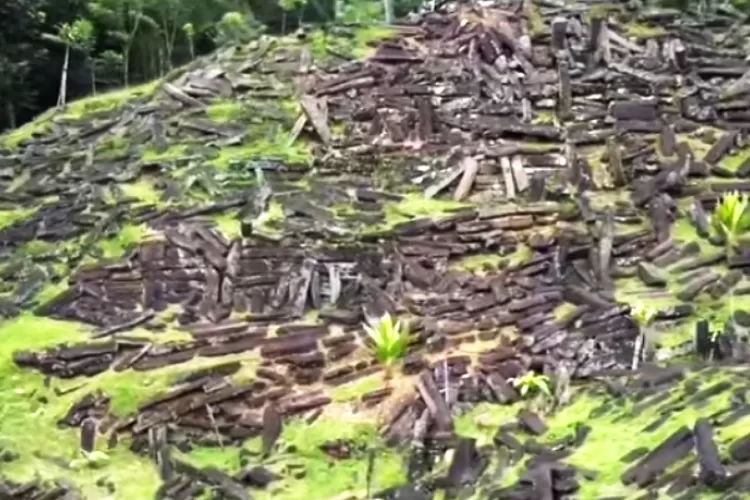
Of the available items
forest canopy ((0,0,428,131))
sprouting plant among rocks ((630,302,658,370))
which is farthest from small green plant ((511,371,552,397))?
forest canopy ((0,0,428,131))

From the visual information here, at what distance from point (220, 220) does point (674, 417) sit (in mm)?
7034

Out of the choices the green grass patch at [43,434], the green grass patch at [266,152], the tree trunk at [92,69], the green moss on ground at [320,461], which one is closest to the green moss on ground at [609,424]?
the green moss on ground at [320,461]

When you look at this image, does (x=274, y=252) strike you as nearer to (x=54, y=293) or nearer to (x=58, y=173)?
(x=54, y=293)

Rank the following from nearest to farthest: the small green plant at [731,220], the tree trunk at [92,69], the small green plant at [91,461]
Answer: the small green plant at [91,461] → the small green plant at [731,220] → the tree trunk at [92,69]

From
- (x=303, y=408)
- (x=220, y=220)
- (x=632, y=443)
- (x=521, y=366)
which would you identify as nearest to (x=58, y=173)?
(x=220, y=220)

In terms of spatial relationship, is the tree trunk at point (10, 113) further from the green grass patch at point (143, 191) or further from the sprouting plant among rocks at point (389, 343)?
the sprouting plant among rocks at point (389, 343)

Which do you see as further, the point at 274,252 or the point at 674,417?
the point at 274,252

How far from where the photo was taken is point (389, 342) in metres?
11.4

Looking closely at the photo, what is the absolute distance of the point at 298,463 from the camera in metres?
10.3

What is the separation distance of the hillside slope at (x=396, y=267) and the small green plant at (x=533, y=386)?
0.17 feet

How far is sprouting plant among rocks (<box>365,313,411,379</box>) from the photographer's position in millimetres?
11430

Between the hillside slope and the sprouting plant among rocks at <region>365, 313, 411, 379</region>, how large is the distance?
0.42 feet

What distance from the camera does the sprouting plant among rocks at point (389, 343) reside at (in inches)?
450

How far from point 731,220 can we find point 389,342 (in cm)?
455
